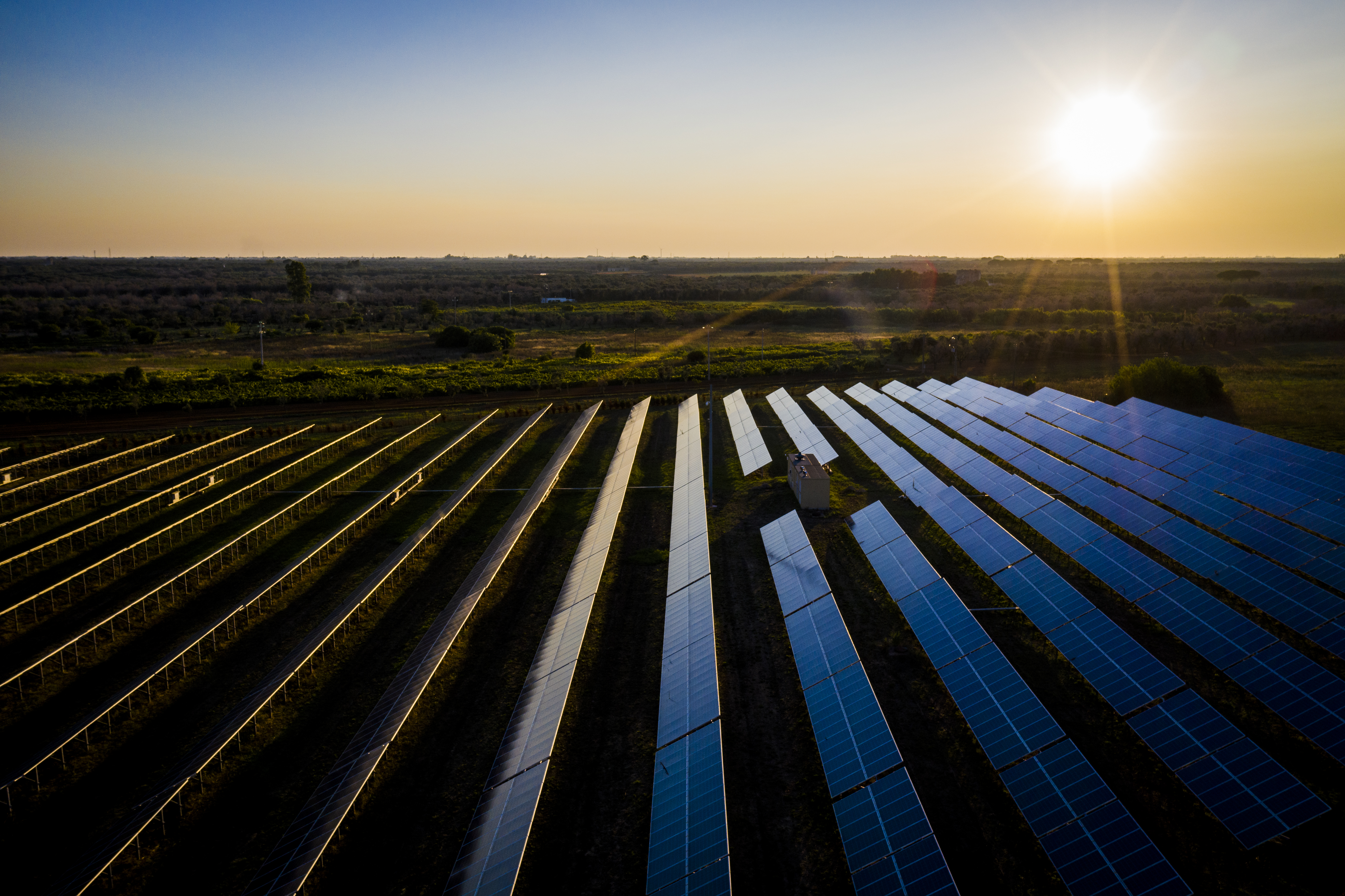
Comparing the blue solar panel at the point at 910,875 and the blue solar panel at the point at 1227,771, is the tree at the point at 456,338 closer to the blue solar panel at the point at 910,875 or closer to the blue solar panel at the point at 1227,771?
A: the blue solar panel at the point at 1227,771

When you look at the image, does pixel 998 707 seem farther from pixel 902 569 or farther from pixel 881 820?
pixel 902 569

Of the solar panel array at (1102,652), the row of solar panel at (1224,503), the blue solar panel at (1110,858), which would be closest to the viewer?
the blue solar panel at (1110,858)

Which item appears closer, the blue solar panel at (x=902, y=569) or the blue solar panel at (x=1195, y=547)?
the blue solar panel at (x=902, y=569)

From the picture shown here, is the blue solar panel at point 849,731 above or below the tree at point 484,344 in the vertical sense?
below

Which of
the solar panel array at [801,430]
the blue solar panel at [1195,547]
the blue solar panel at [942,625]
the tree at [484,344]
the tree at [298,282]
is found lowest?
the blue solar panel at [1195,547]

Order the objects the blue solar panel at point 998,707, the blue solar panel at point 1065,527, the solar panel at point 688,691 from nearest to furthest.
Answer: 1. the blue solar panel at point 998,707
2. the solar panel at point 688,691
3. the blue solar panel at point 1065,527

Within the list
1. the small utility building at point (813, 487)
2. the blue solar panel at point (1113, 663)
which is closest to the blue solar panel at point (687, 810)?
the blue solar panel at point (1113, 663)

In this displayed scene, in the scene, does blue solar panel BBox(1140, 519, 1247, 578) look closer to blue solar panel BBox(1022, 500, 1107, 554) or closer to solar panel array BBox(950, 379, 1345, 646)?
solar panel array BBox(950, 379, 1345, 646)
